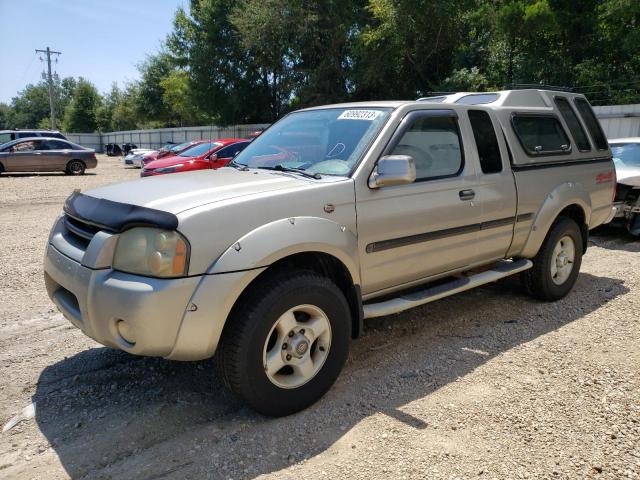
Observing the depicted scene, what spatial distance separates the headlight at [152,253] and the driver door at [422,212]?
1.22 metres

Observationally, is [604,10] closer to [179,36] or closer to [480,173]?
[480,173]

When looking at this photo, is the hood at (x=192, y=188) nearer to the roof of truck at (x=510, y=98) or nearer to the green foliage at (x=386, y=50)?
the roof of truck at (x=510, y=98)

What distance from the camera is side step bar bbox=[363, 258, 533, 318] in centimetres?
356

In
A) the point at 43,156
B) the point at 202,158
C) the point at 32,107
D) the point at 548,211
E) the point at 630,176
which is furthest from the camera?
the point at 32,107

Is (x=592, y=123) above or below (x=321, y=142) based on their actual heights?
above

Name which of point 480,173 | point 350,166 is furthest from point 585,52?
point 350,166

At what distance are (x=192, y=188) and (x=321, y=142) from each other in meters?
1.12

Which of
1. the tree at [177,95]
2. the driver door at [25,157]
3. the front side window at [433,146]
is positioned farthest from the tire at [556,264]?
the tree at [177,95]

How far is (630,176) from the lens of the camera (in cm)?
782

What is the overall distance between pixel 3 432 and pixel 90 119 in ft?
246

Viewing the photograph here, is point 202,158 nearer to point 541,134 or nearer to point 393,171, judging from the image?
point 541,134

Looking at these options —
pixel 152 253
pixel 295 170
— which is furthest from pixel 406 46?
pixel 152 253

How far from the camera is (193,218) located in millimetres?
2744

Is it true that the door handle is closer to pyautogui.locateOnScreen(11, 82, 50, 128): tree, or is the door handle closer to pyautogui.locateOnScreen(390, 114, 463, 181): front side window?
pyautogui.locateOnScreen(390, 114, 463, 181): front side window
